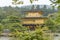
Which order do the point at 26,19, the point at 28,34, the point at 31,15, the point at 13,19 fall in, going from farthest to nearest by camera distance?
1. the point at 31,15
2. the point at 26,19
3. the point at 13,19
4. the point at 28,34

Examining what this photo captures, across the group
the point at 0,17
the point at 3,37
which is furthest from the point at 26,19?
the point at 3,37

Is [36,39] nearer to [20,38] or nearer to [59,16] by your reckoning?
[20,38]

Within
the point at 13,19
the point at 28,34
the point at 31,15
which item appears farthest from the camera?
the point at 31,15

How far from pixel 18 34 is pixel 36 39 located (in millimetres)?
326

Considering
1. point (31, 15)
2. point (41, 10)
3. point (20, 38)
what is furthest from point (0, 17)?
point (20, 38)

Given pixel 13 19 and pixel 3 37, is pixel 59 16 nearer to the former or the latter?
pixel 3 37

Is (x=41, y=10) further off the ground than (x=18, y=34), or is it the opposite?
(x=18, y=34)

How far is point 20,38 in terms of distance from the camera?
3.26 metres

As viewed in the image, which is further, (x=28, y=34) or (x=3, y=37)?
(x=3, y=37)

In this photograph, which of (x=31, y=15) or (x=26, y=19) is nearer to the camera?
(x=26, y=19)

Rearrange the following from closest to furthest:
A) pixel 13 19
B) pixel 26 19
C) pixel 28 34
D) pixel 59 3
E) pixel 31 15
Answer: pixel 59 3 → pixel 28 34 → pixel 13 19 → pixel 26 19 → pixel 31 15

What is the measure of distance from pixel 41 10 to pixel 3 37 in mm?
5803

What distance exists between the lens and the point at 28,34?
10.2 feet

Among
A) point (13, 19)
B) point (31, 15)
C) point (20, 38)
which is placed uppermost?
point (20, 38)
